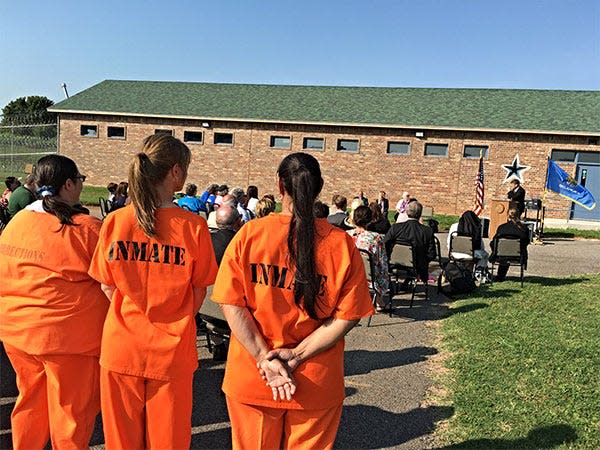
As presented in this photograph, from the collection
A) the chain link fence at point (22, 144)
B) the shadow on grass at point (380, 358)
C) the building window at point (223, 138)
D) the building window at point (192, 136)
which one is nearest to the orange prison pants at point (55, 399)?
the shadow on grass at point (380, 358)

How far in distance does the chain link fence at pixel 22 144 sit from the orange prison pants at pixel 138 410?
29.1 meters

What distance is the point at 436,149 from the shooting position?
2327 cm

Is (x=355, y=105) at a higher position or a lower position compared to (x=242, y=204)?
higher

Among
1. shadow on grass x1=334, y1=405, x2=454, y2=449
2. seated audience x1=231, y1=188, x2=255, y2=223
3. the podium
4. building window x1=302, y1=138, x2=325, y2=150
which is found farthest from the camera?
building window x1=302, y1=138, x2=325, y2=150

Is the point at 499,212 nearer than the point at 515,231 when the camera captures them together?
No

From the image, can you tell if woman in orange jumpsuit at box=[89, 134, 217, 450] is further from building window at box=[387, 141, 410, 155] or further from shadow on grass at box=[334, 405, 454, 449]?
building window at box=[387, 141, 410, 155]

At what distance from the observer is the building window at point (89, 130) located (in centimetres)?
2797

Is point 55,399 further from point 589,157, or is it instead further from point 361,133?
point 589,157

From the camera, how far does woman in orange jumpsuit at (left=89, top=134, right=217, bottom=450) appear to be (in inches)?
93.4

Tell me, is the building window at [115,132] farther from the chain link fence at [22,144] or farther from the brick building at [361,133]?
the chain link fence at [22,144]

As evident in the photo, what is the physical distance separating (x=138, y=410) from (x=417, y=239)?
588 centimetres

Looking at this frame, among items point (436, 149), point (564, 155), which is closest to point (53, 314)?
point (436, 149)

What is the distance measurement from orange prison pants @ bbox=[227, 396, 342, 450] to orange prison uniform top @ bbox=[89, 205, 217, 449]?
0.39 m

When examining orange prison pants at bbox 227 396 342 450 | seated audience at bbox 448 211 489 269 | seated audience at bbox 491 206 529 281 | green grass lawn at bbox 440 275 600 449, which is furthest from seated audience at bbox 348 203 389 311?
orange prison pants at bbox 227 396 342 450
